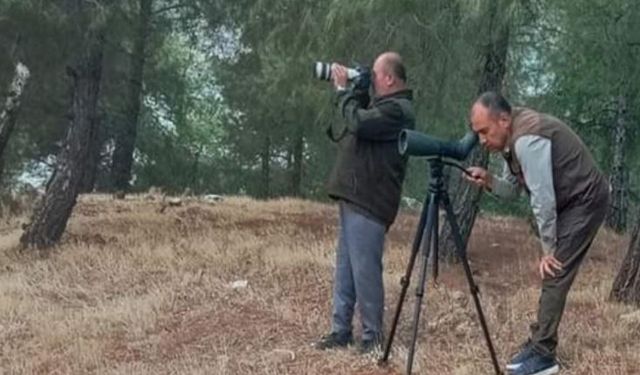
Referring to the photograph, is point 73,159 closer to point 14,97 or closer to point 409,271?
point 14,97

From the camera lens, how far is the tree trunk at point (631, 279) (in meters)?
7.26

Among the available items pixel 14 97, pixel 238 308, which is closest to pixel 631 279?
pixel 238 308

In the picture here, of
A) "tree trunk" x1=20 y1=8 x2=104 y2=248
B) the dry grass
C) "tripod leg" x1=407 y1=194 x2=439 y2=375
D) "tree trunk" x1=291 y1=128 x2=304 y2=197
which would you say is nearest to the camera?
"tripod leg" x1=407 y1=194 x2=439 y2=375

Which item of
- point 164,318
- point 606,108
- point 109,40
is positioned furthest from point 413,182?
point 164,318

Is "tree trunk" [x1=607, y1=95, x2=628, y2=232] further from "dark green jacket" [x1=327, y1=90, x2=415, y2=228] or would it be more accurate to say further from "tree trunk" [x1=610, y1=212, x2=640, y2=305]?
"dark green jacket" [x1=327, y1=90, x2=415, y2=228]

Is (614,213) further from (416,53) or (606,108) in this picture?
(416,53)

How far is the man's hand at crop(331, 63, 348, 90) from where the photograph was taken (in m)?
5.78

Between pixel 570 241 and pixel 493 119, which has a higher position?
pixel 493 119

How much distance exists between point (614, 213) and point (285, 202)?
4.79m

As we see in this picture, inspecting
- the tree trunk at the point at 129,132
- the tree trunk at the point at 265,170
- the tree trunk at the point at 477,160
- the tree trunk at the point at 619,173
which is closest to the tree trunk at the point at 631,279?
the tree trunk at the point at 477,160

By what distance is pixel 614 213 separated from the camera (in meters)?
15.3

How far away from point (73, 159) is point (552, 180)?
22.9 feet

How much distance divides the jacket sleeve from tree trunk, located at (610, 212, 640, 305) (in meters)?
2.43

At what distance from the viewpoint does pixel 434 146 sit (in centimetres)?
533
